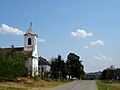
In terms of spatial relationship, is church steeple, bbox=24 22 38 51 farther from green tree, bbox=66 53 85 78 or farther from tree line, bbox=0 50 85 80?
green tree, bbox=66 53 85 78

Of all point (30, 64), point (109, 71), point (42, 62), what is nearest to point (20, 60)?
point (30, 64)

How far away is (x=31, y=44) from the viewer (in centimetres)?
8300

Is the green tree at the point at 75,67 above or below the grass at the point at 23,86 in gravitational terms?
above

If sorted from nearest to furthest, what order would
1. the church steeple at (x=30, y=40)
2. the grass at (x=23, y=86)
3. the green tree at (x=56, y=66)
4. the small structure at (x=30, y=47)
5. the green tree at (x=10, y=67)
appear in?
the grass at (x=23, y=86) < the green tree at (x=10, y=67) < the small structure at (x=30, y=47) < the church steeple at (x=30, y=40) < the green tree at (x=56, y=66)

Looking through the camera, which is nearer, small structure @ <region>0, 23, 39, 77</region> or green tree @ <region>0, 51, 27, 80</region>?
green tree @ <region>0, 51, 27, 80</region>

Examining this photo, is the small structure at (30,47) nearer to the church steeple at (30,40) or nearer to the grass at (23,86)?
the church steeple at (30,40)

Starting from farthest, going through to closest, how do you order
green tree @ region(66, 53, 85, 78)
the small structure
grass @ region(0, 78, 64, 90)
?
green tree @ region(66, 53, 85, 78), the small structure, grass @ region(0, 78, 64, 90)

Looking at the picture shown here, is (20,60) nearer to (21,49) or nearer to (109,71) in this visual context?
(21,49)

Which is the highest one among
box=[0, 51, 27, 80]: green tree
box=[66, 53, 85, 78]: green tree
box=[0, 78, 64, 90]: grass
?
box=[66, 53, 85, 78]: green tree

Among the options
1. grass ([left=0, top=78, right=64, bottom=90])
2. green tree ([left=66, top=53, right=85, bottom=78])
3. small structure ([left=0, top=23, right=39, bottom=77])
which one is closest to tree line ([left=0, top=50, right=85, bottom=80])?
green tree ([left=66, top=53, right=85, bottom=78])

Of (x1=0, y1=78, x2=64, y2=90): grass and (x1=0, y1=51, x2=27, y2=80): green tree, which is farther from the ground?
(x1=0, y1=51, x2=27, y2=80): green tree

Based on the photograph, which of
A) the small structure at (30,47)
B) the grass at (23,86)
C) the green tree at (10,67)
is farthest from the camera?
the small structure at (30,47)

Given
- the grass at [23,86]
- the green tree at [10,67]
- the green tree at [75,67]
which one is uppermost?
the green tree at [75,67]

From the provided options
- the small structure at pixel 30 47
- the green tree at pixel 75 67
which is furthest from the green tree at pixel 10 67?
the green tree at pixel 75 67
